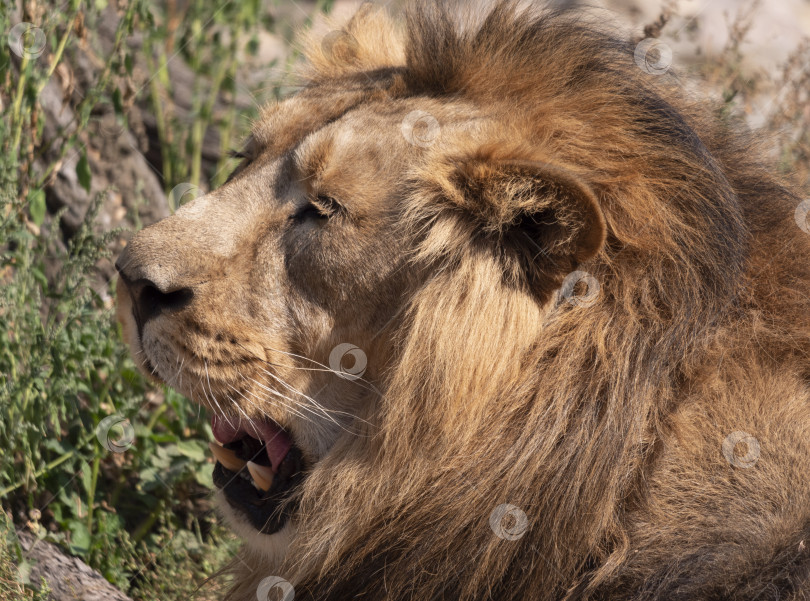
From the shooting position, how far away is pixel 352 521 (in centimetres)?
249

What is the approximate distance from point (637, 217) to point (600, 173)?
0.15 m

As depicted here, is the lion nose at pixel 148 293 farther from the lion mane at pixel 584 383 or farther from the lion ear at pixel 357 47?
the lion ear at pixel 357 47

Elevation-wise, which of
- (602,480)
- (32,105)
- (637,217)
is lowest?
(32,105)

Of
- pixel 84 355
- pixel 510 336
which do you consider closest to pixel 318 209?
pixel 510 336

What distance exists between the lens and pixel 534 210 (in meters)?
2.25

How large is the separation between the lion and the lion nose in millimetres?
11

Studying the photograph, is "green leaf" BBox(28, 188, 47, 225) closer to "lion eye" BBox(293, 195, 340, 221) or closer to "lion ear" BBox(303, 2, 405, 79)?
"lion ear" BBox(303, 2, 405, 79)

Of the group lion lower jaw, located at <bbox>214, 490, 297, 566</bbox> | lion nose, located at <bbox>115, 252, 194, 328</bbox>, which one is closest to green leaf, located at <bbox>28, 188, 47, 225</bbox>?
lion nose, located at <bbox>115, 252, 194, 328</bbox>

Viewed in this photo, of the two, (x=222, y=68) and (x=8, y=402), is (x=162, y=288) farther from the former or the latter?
(x=222, y=68)

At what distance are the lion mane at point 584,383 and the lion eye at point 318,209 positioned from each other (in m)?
0.22

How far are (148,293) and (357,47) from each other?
1267 millimetres

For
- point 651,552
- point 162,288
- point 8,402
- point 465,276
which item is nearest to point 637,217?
point 465,276

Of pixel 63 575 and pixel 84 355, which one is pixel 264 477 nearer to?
pixel 63 575

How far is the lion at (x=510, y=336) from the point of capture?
2.26m
